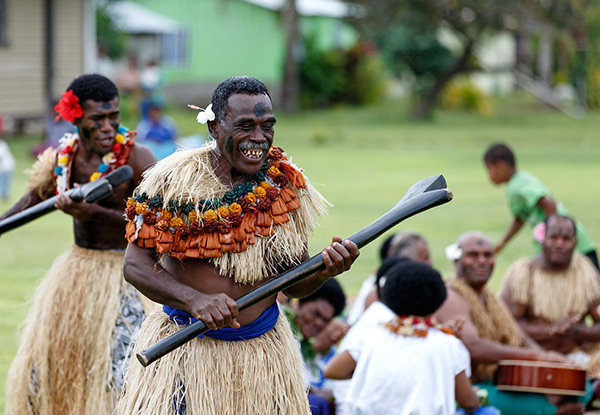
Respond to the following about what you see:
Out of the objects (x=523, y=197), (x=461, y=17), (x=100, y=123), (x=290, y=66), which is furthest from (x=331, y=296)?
(x=290, y=66)

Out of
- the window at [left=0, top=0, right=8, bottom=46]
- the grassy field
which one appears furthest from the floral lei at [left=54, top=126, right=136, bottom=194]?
the window at [left=0, top=0, right=8, bottom=46]

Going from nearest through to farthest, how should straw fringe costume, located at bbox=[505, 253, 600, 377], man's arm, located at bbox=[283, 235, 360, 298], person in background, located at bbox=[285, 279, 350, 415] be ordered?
man's arm, located at bbox=[283, 235, 360, 298] < person in background, located at bbox=[285, 279, 350, 415] < straw fringe costume, located at bbox=[505, 253, 600, 377]

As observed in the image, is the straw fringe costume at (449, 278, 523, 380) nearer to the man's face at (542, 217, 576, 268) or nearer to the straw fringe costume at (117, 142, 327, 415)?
the man's face at (542, 217, 576, 268)

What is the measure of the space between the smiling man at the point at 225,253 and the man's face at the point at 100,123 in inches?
52.8

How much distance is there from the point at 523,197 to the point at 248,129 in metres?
4.86

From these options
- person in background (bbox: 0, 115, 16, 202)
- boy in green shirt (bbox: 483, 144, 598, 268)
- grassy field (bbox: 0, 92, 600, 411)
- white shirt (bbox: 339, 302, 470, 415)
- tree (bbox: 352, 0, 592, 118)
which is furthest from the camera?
tree (bbox: 352, 0, 592, 118)

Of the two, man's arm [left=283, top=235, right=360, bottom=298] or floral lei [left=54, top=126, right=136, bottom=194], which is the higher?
floral lei [left=54, top=126, right=136, bottom=194]

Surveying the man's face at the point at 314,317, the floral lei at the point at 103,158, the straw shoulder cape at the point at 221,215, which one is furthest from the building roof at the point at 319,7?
the straw shoulder cape at the point at 221,215

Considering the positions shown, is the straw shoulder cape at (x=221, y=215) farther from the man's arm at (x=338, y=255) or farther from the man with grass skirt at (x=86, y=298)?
the man with grass skirt at (x=86, y=298)

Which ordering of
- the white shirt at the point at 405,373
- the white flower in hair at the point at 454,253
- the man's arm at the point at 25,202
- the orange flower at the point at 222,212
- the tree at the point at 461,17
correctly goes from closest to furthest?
the orange flower at the point at 222,212 → the white shirt at the point at 405,373 → the man's arm at the point at 25,202 → the white flower in hair at the point at 454,253 → the tree at the point at 461,17

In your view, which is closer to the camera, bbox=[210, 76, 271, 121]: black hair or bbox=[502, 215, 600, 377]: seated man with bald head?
bbox=[210, 76, 271, 121]: black hair

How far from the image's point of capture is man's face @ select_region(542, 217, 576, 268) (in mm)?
6402

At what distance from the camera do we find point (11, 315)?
25.7ft

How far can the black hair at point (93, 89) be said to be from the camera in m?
4.82
